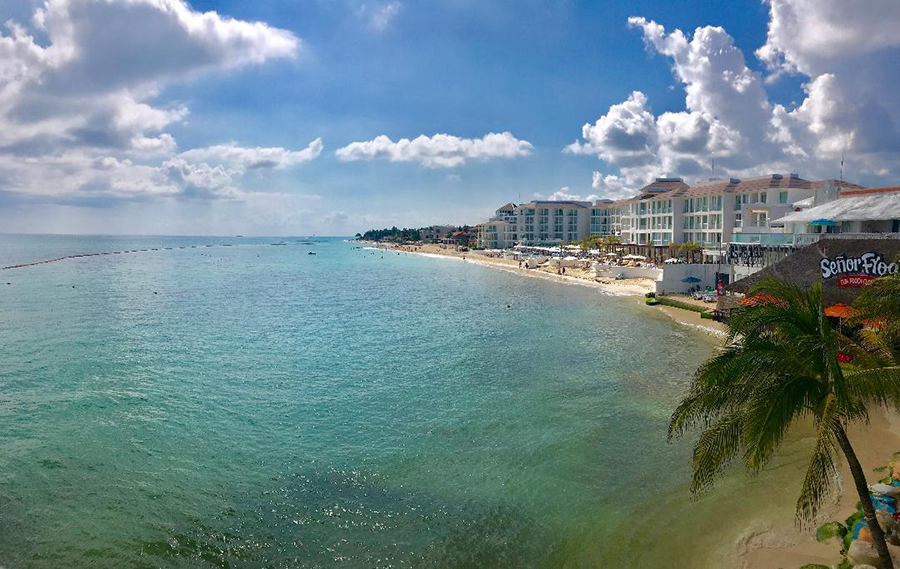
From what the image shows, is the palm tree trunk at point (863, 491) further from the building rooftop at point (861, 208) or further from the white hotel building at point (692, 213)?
the white hotel building at point (692, 213)

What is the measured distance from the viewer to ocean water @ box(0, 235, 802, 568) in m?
14.4

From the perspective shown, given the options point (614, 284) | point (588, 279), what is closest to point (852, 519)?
point (614, 284)

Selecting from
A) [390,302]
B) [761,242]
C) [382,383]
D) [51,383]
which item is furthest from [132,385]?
[761,242]

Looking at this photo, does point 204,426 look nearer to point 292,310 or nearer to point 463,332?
point 463,332

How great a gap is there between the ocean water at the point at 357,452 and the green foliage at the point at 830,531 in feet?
4.73

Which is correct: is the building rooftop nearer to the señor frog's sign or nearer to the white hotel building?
the white hotel building

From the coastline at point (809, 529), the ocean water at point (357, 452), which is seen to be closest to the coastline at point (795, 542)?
the coastline at point (809, 529)

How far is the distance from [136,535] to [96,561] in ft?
3.87

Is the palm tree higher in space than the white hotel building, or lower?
lower

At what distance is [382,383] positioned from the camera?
29.5m

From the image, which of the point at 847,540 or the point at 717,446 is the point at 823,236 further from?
the point at 717,446

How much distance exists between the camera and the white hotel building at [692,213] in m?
66.3

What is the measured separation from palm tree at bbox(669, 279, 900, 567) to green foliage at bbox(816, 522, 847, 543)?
3.18 metres

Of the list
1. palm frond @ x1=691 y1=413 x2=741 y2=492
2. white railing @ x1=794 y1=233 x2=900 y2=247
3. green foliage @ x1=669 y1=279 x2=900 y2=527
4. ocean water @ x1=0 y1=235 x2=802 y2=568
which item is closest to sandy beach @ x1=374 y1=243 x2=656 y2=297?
ocean water @ x1=0 y1=235 x2=802 y2=568
